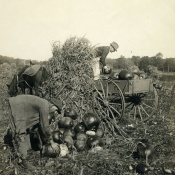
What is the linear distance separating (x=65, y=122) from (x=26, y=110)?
4.70 feet

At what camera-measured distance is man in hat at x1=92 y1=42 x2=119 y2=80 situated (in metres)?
6.73

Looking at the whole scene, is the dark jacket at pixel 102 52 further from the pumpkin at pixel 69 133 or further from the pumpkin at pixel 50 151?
the pumpkin at pixel 50 151

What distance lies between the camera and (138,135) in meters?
5.90

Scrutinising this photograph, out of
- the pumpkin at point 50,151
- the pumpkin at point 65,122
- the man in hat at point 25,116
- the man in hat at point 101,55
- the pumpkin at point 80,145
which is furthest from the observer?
the man in hat at point 101,55

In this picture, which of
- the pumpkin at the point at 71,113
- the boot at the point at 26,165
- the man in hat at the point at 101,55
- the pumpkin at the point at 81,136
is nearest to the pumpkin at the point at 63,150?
the pumpkin at the point at 81,136

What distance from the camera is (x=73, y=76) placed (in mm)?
6586

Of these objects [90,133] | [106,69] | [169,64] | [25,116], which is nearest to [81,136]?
[90,133]

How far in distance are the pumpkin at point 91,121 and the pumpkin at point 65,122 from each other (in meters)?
0.27

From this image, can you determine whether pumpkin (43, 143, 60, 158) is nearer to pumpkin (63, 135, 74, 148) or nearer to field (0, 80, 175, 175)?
field (0, 80, 175, 175)

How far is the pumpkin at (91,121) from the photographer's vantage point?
5.73m

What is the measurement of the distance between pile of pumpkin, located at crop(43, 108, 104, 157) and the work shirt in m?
0.51

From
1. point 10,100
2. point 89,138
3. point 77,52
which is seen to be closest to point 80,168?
point 89,138

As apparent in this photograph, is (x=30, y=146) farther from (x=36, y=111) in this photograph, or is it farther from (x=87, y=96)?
(x=87, y=96)

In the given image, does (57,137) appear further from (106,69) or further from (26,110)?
(106,69)
